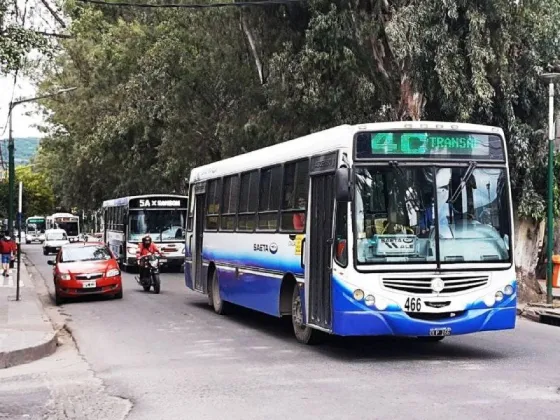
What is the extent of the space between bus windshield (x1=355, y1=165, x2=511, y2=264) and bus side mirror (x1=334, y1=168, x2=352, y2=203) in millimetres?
284

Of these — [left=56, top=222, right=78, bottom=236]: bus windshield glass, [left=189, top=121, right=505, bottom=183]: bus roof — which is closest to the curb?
[left=189, top=121, right=505, bottom=183]: bus roof

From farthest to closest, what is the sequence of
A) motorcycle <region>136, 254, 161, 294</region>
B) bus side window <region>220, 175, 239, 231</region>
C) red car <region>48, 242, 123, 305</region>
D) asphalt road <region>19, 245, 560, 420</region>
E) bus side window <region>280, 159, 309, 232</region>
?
motorcycle <region>136, 254, 161, 294</region> < red car <region>48, 242, 123, 305</region> < bus side window <region>220, 175, 239, 231</region> < bus side window <region>280, 159, 309, 232</region> < asphalt road <region>19, 245, 560, 420</region>

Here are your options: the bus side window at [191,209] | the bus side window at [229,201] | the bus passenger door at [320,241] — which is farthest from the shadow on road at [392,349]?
the bus side window at [191,209]

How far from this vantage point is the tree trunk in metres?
20.9

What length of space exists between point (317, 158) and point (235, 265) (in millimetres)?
4355

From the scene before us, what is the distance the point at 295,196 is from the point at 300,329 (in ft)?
6.47

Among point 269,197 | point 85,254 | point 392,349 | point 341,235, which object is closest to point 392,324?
point 341,235

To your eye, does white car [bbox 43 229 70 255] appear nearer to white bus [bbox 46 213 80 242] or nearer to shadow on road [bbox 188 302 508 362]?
white bus [bbox 46 213 80 242]

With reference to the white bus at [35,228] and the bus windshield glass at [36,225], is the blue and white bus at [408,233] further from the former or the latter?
the bus windshield glass at [36,225]

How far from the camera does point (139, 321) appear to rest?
1719cm

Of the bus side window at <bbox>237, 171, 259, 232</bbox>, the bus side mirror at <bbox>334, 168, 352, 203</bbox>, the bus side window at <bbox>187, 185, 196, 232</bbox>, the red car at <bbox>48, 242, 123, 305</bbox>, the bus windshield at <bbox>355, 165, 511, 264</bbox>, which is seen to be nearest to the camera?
the bus side mirror at <bbox>334, 168, 352, 203</bbox>

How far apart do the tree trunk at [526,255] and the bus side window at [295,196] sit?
30.1 ft

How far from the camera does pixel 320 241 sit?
38.7ft

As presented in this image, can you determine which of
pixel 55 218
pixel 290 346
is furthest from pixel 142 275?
pixel 55 218
